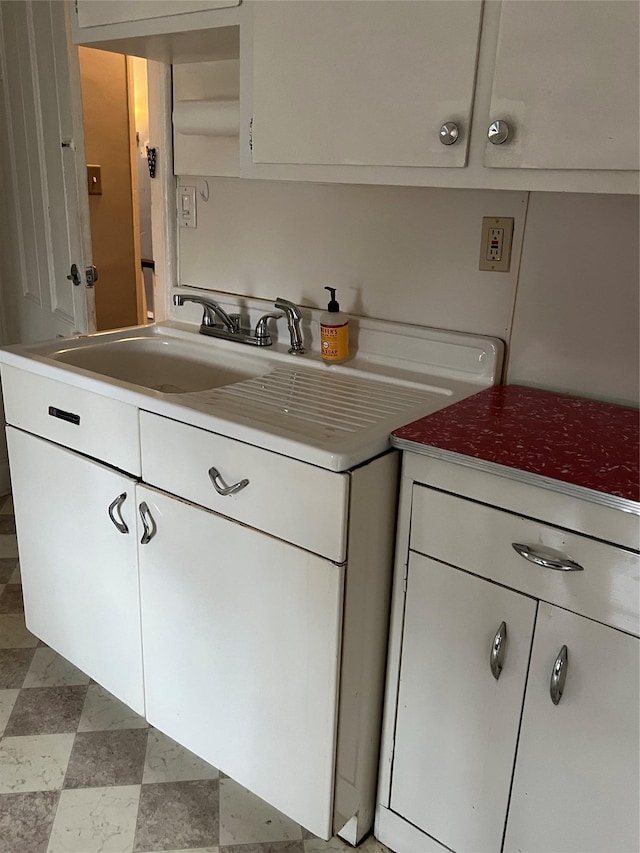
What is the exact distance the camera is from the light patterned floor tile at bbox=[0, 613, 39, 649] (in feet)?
7.06

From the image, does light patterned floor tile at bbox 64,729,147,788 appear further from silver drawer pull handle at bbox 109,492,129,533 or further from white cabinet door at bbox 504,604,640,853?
white cabinet door at bbox 504,604,640,853

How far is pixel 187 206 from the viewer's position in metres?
2.13

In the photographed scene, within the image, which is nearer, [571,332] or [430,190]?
[571,332]

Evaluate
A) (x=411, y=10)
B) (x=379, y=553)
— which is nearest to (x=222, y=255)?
(x=411, y=10)

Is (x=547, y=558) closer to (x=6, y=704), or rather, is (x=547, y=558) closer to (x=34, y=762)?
(x=34, y=762)

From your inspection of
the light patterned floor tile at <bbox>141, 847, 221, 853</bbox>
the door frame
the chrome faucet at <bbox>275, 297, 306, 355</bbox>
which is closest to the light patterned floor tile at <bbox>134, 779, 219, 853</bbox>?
the light patterned floor tile at <bbox>141, 847, 221, 853</bbox>

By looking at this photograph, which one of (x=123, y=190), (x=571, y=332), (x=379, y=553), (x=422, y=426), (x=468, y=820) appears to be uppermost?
(x=123, y=190)

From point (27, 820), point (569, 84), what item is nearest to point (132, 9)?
point (569, 84)

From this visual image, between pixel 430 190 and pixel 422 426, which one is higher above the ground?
pixel 430 190

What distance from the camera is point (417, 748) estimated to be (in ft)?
4.62

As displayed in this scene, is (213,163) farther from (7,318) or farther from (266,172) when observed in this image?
(7,318)

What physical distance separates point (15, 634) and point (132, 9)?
1733mm

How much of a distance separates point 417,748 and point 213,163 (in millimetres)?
1546

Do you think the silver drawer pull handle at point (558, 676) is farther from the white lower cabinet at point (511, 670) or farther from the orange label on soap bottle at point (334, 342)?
the orange label on soap bottle at point (334, 342)
